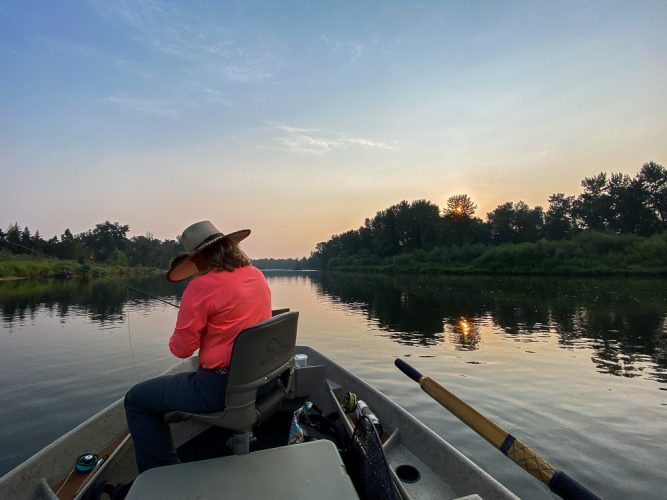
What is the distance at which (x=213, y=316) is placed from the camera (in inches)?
122

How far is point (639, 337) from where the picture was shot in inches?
599

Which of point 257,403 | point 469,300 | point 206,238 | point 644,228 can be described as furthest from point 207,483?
point 644,228

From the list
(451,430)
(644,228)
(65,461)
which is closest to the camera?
(65,461)

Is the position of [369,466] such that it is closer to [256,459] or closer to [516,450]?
[256,459]

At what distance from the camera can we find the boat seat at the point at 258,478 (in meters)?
2.44

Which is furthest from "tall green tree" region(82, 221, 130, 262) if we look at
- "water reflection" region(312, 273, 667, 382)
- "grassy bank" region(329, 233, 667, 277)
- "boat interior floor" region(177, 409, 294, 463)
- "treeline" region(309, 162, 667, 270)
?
"boat interior floor" region(177, 409, 294, 463)

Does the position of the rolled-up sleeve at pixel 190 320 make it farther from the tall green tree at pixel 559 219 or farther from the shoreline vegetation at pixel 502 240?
the tall green tree at pixel 559 219

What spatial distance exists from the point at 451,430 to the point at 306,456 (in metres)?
5.26

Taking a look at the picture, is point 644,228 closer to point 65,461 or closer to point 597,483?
point 597,483

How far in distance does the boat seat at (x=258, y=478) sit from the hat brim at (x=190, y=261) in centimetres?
161

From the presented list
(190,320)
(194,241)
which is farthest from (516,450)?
(194,241)

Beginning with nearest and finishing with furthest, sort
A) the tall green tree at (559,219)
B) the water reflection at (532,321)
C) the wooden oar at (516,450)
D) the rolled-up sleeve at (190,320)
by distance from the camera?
1. the wooden oar at (516,450)
2. the rolled-up sleeve at (190,320)
3. the water reflection at (532,321)
4. the tall green tree at (559,219)

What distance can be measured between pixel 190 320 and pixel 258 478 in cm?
125

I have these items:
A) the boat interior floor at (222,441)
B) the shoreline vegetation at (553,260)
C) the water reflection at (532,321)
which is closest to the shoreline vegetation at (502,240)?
the shoreline vegetation at (553,260)
